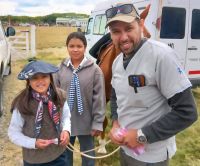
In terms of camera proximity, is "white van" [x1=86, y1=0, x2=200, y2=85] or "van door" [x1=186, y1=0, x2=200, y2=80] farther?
"van door" [x1=186, y1=0, x2=200, y2=80]

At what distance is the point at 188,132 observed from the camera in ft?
17.5

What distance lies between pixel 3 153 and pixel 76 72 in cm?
197

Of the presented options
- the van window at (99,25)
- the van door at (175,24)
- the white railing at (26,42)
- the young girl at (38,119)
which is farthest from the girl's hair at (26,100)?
the white railing at (26,42)

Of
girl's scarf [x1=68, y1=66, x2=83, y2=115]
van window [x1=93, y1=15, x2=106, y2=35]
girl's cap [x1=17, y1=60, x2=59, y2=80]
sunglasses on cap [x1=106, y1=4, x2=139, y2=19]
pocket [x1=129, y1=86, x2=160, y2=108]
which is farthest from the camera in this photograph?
van window [x1=93, y1=15, x2=106, y2=35]

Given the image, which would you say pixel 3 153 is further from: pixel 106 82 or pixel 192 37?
pixel 192 37

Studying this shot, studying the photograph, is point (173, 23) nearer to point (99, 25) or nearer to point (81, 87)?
point (99, 25)

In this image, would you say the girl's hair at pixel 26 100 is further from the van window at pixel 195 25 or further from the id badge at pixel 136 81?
the van window at pixel 195 25

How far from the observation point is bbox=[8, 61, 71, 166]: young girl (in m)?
2.27

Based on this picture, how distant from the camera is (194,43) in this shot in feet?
25.3

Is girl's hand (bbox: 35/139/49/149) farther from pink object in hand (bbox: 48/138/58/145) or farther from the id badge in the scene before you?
the id badge

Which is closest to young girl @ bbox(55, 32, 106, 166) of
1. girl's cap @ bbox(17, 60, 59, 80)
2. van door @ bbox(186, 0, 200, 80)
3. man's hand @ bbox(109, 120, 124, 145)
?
girl's cap @ bbox(17, 60, 59, 80)

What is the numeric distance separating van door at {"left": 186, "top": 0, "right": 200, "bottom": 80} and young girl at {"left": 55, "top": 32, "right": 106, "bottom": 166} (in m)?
5.11

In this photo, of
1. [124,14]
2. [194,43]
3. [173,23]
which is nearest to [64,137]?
[124,14]

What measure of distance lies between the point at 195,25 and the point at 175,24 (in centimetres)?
58
